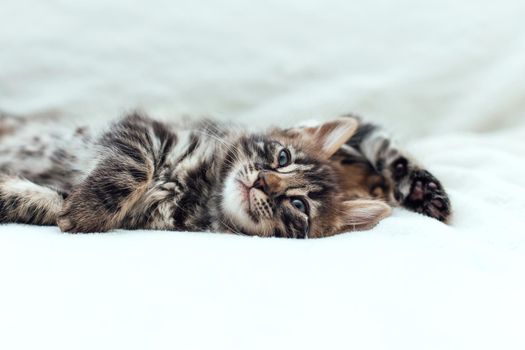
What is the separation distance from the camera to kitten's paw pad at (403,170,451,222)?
1.39 m

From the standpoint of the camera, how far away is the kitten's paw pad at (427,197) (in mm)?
1391

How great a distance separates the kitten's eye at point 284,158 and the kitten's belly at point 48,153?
0.52m

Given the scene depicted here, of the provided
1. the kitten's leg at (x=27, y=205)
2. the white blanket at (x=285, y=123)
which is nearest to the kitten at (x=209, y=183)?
the kitten's leg at (x=27, y=205)

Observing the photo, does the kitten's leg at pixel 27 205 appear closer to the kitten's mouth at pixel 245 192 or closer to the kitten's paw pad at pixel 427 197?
the kitten's mouth at pixel 245 192

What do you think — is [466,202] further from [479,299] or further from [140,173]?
[140,173]

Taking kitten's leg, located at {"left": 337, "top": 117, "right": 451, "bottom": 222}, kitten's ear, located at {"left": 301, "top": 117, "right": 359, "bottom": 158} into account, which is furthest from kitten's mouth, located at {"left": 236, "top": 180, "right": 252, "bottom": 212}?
kitten's leg, located at {"left": 337, "top": 117, "right": 451, "bottom": 222}

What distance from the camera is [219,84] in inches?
90.2

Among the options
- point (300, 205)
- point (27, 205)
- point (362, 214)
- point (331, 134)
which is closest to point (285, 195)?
point (300, 205)

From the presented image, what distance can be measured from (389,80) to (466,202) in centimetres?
110

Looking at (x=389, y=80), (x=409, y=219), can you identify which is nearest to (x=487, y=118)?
(x=389, y=80)

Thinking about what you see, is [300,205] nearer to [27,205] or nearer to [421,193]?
[421,193]

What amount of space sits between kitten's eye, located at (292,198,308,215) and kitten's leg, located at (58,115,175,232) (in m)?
0.38

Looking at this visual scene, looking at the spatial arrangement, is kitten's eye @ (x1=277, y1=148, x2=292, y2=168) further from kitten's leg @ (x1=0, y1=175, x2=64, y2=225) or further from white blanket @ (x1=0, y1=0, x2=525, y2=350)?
kitten's leg @ (x1=0, y1=175, x2=64, y2=225)

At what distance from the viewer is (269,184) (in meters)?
1.35
